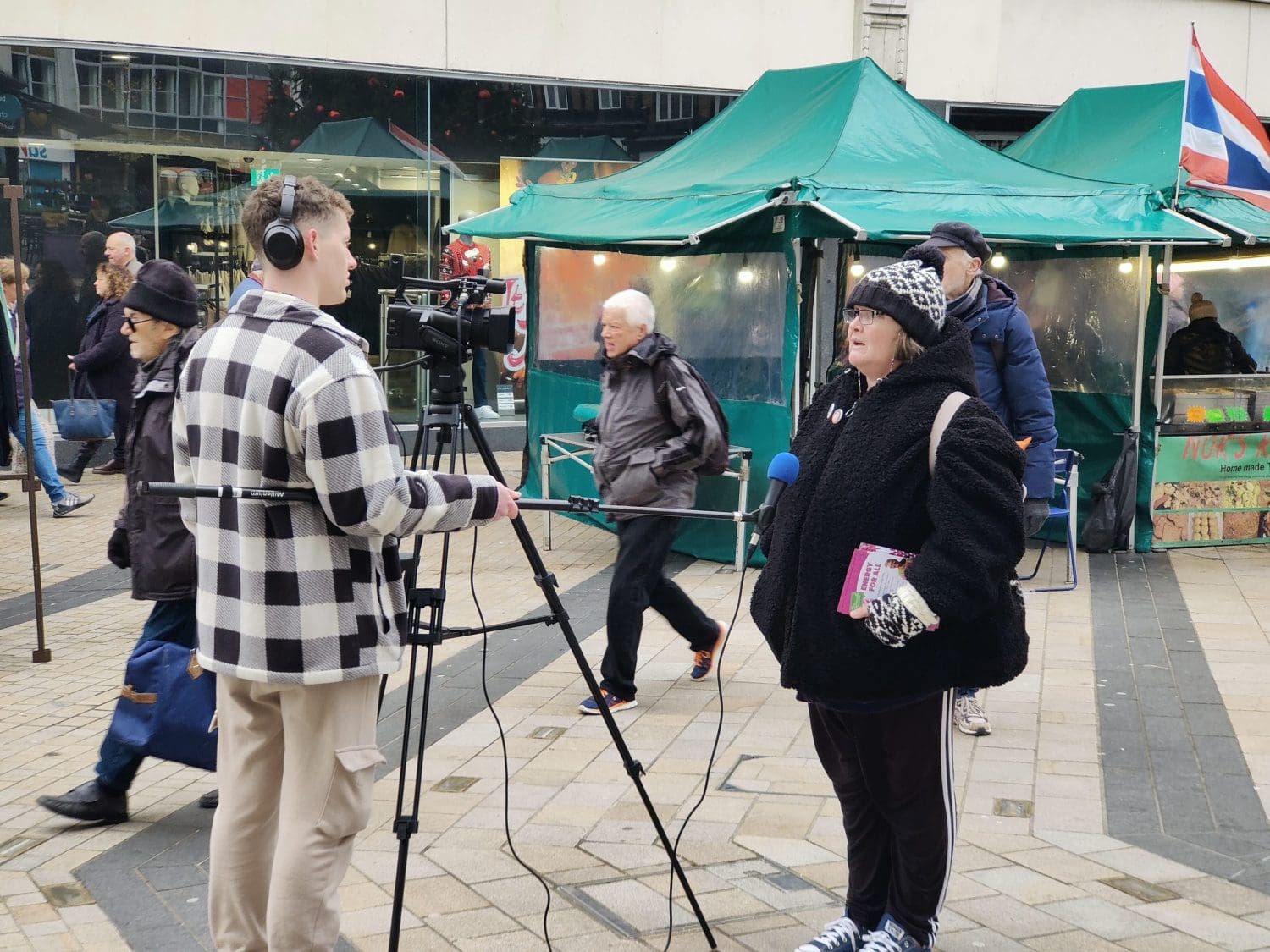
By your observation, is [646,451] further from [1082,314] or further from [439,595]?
[1082,314]

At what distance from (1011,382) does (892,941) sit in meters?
2.81

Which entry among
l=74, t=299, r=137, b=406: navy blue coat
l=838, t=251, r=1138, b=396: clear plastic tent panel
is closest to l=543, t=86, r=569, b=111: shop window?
l=74, t=299, r=137, b=406: navy blue coat

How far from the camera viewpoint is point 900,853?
11.3 feet

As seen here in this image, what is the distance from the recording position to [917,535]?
330cm

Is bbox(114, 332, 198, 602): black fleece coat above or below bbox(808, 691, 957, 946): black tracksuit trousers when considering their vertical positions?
above

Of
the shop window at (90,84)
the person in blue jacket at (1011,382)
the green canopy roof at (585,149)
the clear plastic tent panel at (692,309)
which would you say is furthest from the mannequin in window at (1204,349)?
the shop window at (90,84)

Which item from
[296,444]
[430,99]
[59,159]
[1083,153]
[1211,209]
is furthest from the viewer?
[430,99]

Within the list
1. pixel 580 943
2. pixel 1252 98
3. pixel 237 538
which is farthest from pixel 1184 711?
pixel 1252 98

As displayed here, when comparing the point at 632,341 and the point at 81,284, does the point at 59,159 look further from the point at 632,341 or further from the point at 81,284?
the point at 632,341

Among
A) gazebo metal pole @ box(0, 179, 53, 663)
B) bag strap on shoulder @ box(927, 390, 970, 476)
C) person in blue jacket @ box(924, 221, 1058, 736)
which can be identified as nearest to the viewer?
bag strap on shoulder @ box(927, 390, 970, 476)

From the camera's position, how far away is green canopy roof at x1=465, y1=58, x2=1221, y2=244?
27.2 ft

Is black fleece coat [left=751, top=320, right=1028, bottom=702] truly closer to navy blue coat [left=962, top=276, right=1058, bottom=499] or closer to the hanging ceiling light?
navy blue coat [left=962, top=276, right=1058, bottom=499]

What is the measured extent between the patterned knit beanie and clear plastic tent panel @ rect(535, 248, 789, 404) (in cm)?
539

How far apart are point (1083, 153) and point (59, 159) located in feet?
29.4
